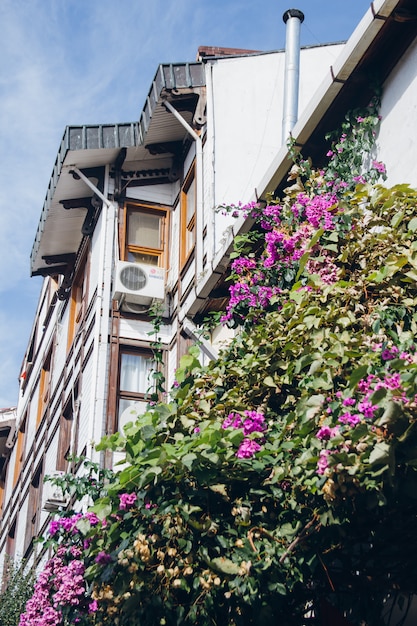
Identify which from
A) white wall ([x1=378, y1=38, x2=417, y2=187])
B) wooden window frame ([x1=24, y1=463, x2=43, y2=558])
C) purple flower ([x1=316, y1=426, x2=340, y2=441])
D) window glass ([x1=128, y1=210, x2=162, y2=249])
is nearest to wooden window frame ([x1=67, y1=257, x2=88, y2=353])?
window glass ([x1=128, y1=210, x2=162, y2=249])

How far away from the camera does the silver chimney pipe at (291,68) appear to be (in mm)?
13453

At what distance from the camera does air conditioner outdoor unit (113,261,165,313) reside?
52.0ft

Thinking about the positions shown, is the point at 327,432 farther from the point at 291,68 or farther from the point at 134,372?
the point at 134,372

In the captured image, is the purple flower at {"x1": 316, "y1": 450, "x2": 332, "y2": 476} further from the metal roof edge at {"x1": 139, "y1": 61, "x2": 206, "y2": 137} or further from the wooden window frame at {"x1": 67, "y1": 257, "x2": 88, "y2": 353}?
the wooden window frame at {"x1": 67, "y1": 257, "x2": 88, "y2": 353}

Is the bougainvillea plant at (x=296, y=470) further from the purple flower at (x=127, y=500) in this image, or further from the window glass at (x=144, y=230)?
the window glass at (x=144, y=230)

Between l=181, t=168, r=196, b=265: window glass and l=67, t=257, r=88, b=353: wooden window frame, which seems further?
l=67, t=257, r=88, b=353: wooden window frame

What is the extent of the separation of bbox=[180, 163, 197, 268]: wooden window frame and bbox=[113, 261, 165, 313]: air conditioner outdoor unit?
515 millimetres

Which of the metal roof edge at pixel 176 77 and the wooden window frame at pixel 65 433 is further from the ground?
the metal roof edge at pixel 176 77

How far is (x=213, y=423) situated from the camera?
24.7ft

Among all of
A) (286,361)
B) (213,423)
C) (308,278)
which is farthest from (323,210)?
(213,423)

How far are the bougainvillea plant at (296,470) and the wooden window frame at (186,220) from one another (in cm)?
735

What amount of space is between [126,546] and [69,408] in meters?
11.8

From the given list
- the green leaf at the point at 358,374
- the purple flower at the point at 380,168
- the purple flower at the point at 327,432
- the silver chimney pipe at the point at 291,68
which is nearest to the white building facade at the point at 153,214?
the silver chimney pipe at the point at 291,68

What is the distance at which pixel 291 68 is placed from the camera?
14008mm
